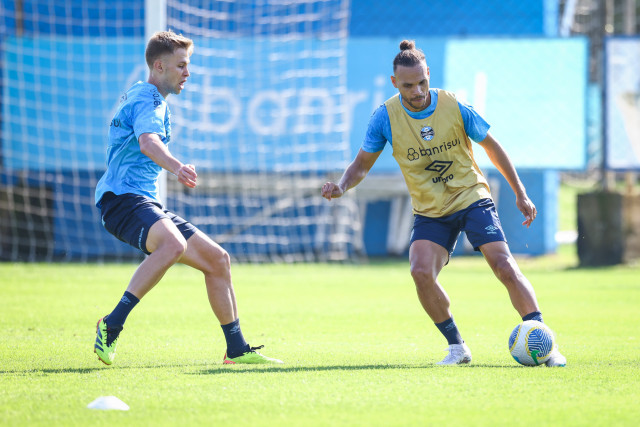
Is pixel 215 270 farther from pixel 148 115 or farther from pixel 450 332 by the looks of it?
pixel 450 332

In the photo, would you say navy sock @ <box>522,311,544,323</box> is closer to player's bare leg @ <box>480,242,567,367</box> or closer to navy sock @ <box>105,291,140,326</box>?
player's bare leg @ <box>480,242,567,367</box>

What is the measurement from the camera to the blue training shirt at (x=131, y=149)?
5758 mm

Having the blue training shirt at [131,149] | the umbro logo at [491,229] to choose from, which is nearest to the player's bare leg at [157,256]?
the blue training shirt at [131,149]

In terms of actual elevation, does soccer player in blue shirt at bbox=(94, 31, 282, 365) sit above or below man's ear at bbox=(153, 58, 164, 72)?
below

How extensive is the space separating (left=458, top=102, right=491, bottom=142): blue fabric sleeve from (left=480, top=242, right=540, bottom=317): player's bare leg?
78cm

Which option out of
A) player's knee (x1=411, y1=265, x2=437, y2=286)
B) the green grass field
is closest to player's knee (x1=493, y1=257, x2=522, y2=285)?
player's knee (x1=411, y1=265, x2=437, y2=286)

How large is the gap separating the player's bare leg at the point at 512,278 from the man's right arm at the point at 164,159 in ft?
6.57

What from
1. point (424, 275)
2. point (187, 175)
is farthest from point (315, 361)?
point (187, 175)

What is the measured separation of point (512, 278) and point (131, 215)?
2473 millimetres

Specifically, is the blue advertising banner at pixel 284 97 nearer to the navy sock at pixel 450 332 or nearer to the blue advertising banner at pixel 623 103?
the blue advertising banner at pixel 623 103

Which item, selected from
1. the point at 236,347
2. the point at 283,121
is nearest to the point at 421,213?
the point at 236,347

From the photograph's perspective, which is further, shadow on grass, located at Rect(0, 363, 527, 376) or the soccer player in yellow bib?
the soccer player in yellow bib

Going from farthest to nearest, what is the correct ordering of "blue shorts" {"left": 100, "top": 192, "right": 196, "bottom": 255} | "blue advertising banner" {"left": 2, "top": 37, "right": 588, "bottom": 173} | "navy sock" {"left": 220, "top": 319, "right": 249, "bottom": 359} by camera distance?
"blue advertising banner" {"left": 2, "top": 37, "right": 588, "bottom": 173} → "navy sock" {"left": 220, "top": 319, "right": 249, "bottom": 359} → "blue shorts" {"left": 100, "top": 192, "right": 196, "bottom": 255}

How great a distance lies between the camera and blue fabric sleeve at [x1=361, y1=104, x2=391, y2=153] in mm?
6281
